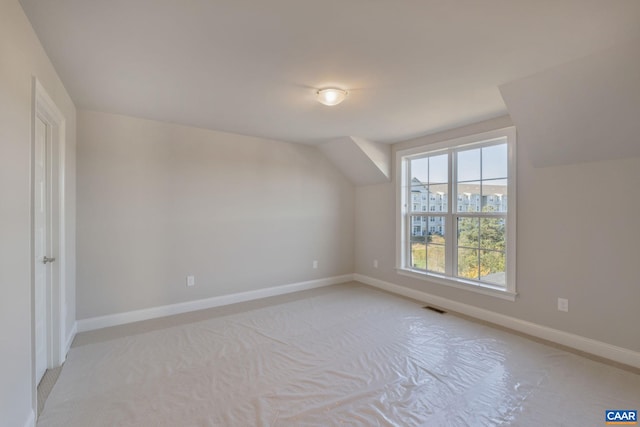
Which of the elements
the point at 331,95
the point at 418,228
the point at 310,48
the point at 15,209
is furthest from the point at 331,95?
the point at 418,228

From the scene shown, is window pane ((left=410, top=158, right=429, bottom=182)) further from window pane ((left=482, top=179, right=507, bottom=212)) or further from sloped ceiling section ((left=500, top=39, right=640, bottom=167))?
sloped ceiling section ((left=500, top=39, right=640, bottom=167))

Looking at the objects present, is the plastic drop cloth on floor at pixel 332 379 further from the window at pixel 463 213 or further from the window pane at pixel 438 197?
the window pane at pixel 438 197

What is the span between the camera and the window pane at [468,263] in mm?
3564

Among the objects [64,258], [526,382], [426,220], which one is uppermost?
[426,220]

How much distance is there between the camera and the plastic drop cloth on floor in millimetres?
1827

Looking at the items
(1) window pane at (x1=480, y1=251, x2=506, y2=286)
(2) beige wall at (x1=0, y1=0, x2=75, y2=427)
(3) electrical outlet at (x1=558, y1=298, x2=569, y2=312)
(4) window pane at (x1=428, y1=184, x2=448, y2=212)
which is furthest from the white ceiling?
(3) electrical outlet at (x1=558, y1=298, x2=569, y2=312)

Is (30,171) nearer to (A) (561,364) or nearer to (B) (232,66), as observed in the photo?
(B) (232,66)

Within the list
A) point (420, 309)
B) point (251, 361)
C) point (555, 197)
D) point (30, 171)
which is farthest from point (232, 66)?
point (420, 309)

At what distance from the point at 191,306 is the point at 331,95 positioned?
299 cm

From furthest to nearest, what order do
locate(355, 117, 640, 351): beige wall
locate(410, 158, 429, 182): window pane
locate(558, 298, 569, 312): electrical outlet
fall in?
locate(410, 158, 429, 182): window pane < locate(558, 298, 569, 312): electrical outlet < locate(355, 117, 640, 351): beige wall

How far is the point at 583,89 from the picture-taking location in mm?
2201

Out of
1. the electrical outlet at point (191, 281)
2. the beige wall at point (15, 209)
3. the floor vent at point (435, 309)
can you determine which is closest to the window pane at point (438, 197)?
the floor vent at point (435, 309)

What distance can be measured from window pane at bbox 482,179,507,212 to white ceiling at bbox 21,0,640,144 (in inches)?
31.6

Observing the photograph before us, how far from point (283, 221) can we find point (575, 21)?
143 inches
